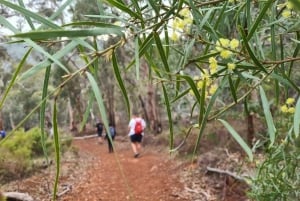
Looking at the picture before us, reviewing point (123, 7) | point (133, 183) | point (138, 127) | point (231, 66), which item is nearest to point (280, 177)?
point (231, 66)

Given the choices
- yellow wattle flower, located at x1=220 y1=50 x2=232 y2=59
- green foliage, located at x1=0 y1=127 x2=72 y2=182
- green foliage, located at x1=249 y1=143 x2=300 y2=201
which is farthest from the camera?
green foliage, located at x1=0 y1=127 x2=72 y2=182

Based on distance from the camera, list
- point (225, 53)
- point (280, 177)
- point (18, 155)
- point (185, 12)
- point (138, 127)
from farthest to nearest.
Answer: point (138, 127) < point (18, 155) < point (280, 177) < point (185, 12) < point (225, 53)

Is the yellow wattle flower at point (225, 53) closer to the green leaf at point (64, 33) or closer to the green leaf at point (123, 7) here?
the green leaf at point (123, 7)

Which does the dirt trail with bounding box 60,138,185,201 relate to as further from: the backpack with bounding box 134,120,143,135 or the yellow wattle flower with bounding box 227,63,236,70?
the yellow wattle flower with bounding box 227,63,236,70

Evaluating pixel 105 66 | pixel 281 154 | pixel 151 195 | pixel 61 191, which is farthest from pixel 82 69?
pixel 105 66

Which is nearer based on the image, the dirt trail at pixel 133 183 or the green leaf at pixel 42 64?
the green leaf at pixel 42 64

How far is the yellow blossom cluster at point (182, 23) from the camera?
5.01ft

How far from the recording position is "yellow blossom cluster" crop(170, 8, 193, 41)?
153cm

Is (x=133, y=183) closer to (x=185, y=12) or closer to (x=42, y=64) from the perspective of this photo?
(x=185, y=12)

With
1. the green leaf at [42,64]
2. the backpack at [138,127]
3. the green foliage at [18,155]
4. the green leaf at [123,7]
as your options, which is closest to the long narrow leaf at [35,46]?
the green leaf at [42,64]

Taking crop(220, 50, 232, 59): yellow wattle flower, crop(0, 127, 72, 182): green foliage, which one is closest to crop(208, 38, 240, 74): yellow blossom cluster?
crop(220, 50, 232, 59): yellow wattle flower

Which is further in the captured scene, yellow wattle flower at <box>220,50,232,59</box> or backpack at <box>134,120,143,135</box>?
backpack at <box>134,120,143,135</box>

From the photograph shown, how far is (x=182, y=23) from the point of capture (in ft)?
5.01

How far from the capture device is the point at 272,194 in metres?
3.24
